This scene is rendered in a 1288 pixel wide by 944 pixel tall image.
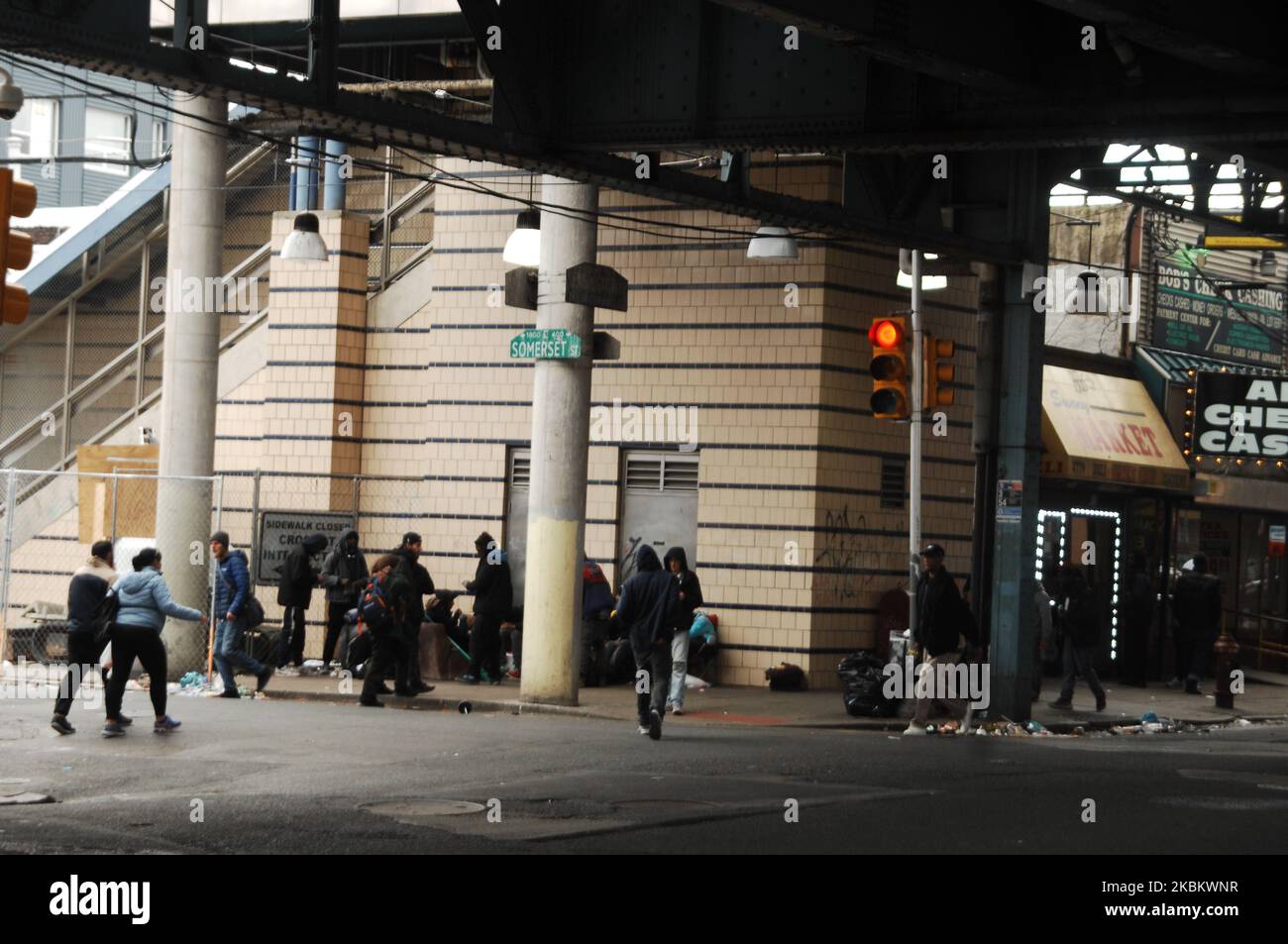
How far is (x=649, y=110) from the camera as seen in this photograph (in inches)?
599

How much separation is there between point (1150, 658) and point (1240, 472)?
398 cm

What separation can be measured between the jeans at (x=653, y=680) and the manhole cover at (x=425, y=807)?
4.90m

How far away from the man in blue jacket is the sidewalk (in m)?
0.47

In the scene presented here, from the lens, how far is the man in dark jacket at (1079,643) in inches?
875

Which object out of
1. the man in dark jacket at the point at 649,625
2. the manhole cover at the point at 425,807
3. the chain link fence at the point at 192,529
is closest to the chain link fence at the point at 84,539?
the chain link fence at the point at 192,529

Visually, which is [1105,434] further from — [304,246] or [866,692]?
[304,246]

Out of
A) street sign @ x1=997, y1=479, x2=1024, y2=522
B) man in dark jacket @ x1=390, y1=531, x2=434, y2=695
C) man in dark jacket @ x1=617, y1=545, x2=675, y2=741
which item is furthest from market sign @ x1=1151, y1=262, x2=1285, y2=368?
man in dark jacket @ x1=617, y1=545, x2=675, y2=741

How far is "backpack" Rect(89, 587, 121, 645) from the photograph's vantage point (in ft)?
54.1

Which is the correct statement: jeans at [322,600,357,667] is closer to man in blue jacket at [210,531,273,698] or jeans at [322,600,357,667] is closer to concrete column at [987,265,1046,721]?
man in blue jacket at [210,531,273,698]

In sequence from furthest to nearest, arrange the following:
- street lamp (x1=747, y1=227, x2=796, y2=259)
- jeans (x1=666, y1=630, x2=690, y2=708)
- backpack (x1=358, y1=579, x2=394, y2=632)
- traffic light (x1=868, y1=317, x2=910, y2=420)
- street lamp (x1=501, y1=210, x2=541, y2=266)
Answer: street lamp (x1=747, y1=227, x2=796, y2=259), street lamp (x1=501, y1=210, x2=541, y2=266), jeans (x1=666, y1=630, x2=690, y2=708), backpack (x1=358, y1=579, x2=394, y2=632), traffic light (x1=868, y1=317, x2=910, y2=420)

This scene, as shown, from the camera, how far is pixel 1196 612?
2598 centimetres

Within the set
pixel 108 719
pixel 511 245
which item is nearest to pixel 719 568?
pixel 511 245

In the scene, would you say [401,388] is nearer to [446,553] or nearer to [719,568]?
[446,553]

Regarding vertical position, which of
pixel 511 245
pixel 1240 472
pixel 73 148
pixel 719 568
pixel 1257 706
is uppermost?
pixel 73 148
